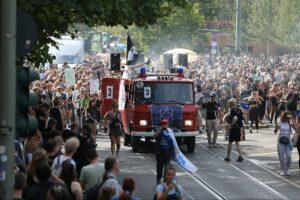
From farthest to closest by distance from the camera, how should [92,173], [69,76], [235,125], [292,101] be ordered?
[69,76], [292,101], [235,125], [92,173]

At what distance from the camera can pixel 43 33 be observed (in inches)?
795

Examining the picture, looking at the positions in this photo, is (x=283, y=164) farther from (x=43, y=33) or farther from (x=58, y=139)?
(x=58, y=139)

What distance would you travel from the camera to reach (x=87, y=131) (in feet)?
58.1

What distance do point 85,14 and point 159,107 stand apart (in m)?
8.26

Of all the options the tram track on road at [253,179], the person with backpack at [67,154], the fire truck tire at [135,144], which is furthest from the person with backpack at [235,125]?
the person with backpack at [67,154]

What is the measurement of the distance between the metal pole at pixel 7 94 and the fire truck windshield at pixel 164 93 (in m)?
17.4

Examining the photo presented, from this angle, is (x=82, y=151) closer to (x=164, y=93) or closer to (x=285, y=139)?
(x=285, y=139)

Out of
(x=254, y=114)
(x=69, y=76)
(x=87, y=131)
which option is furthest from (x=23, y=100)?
(x=69, y=76)

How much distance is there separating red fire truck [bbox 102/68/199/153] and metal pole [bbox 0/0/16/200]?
16955 millimetres

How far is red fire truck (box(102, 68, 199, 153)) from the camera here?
86.5 feet

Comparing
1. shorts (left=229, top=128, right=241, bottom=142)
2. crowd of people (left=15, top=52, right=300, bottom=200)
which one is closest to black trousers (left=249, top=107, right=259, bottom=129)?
crowd of people (left=15, top=52, right=300, bottom=200)

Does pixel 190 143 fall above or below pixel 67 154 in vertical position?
below

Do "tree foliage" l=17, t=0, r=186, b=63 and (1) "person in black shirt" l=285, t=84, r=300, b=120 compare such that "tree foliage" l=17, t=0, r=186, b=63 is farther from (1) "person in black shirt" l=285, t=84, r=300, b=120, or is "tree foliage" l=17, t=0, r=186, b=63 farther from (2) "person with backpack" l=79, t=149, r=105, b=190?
(1) "person in black shirt" l=285, t=84, r=300, b=120

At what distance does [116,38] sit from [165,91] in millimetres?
46396
